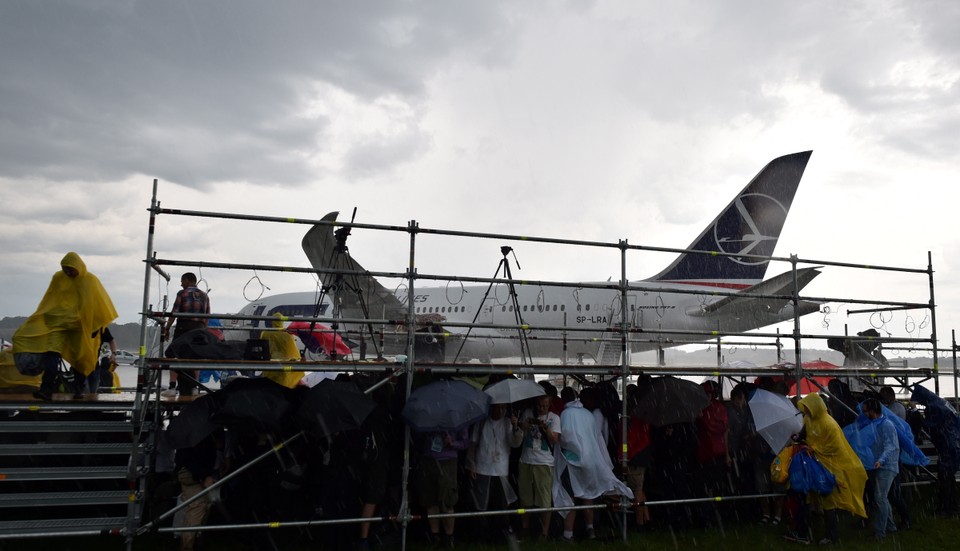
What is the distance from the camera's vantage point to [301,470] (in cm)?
668

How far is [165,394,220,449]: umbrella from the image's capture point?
6.12 m

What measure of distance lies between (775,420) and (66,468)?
292 inches

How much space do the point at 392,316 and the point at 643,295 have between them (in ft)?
25.2

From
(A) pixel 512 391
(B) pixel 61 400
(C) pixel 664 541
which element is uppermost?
(A) pixel 512 391

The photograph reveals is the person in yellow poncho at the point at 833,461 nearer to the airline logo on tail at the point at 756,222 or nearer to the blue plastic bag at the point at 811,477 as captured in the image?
the blue plastic bag at the point at 811,477

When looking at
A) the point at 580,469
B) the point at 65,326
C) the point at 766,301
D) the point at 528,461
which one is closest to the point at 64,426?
the point at 65,326

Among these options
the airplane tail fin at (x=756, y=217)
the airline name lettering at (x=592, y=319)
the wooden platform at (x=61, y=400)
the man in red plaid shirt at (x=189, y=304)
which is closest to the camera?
the wooden platform at (x=61, y=400)

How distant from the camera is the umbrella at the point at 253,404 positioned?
6090 mm

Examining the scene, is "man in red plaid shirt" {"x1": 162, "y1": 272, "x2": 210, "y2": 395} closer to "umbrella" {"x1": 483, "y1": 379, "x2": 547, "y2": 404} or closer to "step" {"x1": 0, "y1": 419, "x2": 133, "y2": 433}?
"step" {"x1": 0, "y1": 419, "x2": 133, "y2": 433}

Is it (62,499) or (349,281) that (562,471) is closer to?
(62,499)

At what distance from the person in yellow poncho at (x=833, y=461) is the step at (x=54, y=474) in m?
7.20

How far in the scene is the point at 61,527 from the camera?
229 inches

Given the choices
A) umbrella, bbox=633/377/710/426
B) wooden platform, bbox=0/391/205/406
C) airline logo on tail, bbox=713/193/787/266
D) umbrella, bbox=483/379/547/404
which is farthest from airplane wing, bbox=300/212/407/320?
airline logo on tail, bbox=713/193/787/266

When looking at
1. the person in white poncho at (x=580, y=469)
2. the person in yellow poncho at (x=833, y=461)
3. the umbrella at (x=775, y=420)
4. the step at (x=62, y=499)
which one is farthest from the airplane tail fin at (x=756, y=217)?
the step at (x=62, y=499)
